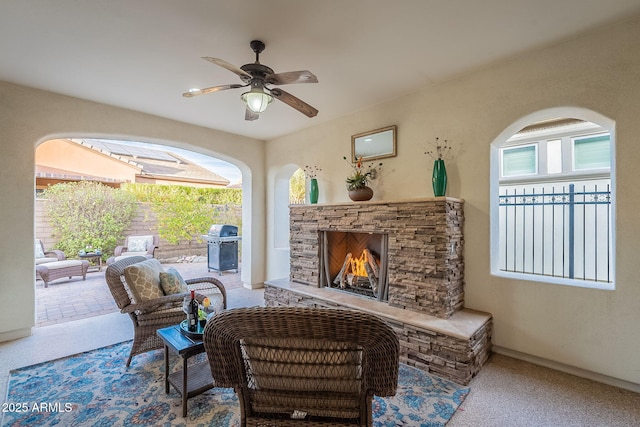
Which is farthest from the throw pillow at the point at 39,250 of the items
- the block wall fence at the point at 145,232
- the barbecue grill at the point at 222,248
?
the barbecue grill at the point at 222,248

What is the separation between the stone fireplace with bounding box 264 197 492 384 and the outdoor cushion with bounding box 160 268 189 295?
1372 mm

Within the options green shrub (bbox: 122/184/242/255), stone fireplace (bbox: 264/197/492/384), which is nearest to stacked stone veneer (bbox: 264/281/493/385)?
stone fireplace (bbox: 264/197/492/384)

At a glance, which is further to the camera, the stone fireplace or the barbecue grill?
the barbecue grill

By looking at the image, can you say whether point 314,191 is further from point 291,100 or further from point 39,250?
point 39,250

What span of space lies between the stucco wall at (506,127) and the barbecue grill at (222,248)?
442 cm

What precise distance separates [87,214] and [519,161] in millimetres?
9513

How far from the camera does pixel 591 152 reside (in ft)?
13.9

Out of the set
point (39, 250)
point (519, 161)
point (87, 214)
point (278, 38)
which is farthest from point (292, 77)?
point (87, 214)

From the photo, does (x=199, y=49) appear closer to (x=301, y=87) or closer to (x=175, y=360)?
(x=301, y=87)

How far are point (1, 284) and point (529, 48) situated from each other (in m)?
5.96

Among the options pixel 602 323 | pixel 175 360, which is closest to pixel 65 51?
pixel 175 360

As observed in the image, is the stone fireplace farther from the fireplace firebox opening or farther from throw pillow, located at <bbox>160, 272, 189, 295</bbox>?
throw pillow, located at <bbox>160, 272, 189, 295</bbox>

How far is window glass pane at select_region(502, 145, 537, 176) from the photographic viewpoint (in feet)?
→ 15.4

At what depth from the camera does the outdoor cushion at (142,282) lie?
271 cm
